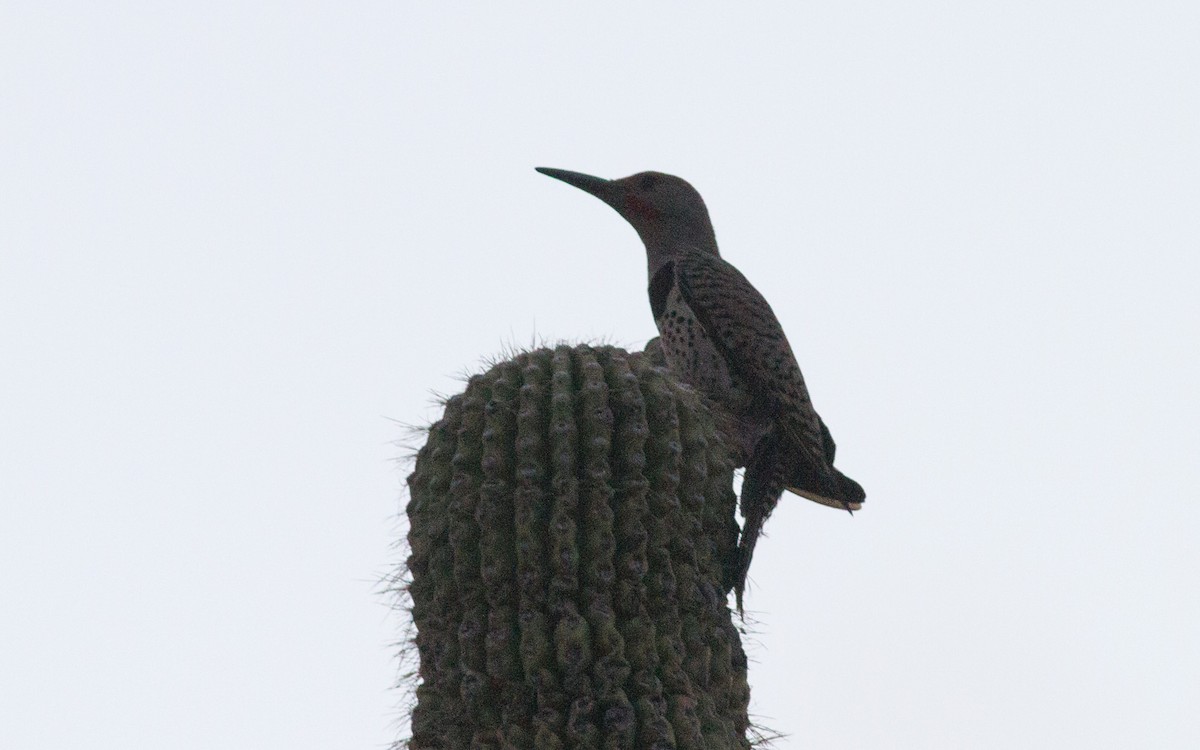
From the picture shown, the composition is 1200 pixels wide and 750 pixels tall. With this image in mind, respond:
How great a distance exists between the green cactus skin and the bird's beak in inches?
82.8

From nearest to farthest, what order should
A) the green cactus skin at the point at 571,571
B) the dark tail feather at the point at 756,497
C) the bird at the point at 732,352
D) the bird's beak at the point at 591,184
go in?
the green cactus skin at the point at 571,571 < the dark tail feather at the point at 756,497 < the bird at the point at 732,352 < the bird's beak at the point at 591,184

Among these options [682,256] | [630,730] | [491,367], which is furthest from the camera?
[682,256]

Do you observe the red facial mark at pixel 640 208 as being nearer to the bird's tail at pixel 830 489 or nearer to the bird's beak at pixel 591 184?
the bird's beak at pixel 591 184

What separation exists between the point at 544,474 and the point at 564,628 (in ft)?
1.20

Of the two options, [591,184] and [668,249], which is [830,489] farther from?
[591,184]

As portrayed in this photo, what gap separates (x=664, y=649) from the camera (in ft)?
10.9

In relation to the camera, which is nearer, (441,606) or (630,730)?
(630,730)

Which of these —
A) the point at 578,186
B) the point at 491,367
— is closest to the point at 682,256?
the point at 578,186

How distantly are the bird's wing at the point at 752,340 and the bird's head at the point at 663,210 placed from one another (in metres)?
0.27

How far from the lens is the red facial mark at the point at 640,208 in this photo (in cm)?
557

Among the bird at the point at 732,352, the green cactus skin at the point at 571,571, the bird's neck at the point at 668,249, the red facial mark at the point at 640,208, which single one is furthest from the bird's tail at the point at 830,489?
the red facial mark at the point at 640,208

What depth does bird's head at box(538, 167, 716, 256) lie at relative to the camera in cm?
554

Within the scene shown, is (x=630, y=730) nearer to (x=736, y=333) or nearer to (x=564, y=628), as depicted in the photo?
(x=564, y=628)

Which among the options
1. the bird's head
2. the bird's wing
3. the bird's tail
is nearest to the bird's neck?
the bird's head
